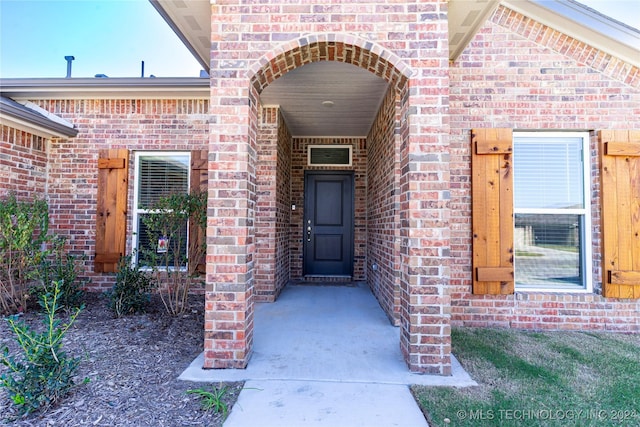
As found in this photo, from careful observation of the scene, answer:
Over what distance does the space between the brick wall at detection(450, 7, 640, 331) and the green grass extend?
0.25 meters

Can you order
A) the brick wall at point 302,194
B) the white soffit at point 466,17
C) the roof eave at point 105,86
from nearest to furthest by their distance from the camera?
the white soffit at point 466,17 < the roof eave at point 105,86 < the brick wall at point 302,194

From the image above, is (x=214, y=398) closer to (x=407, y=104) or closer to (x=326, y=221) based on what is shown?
(x=407, y=104)

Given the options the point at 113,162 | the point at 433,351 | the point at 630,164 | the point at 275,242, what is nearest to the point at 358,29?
the point at 433,351

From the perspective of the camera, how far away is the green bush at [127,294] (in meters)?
3.88

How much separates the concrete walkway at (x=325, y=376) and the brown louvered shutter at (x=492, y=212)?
4.09 ft

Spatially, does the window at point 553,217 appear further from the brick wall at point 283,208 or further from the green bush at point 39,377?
the green bush at point 39,377

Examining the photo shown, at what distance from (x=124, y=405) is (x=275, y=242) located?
308 cm

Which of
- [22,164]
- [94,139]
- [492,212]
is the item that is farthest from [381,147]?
[22,164]

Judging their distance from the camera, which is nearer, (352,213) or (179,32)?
(179,32)

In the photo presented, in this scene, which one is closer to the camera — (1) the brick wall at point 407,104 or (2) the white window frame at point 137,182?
(1) the brick wall at point 407,104

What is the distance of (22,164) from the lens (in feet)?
14.8

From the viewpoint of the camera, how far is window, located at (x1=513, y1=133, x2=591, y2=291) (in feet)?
12.7

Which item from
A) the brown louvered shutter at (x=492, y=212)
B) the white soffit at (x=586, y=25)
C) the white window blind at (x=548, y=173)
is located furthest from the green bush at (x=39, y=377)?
the white soffit at (x=586, y=25)

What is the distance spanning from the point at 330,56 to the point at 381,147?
2074mm
